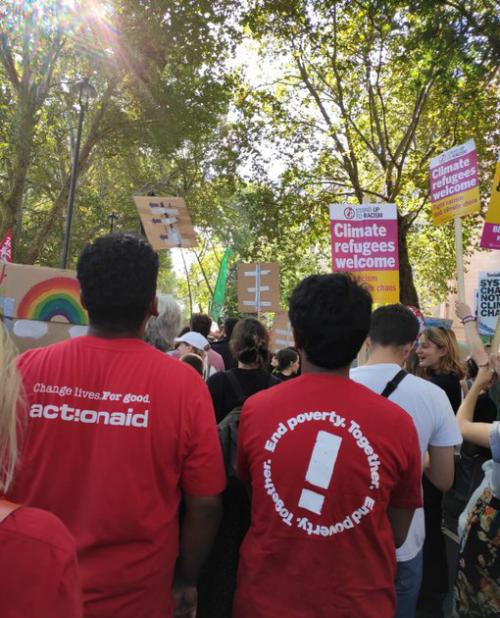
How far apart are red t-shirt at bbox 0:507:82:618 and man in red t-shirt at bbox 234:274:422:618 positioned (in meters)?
0.90

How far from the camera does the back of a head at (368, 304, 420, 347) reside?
2.62 m

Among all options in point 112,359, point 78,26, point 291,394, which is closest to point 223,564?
point 291,394

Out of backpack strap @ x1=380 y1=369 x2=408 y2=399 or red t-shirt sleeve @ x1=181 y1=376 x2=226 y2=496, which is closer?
red t-shirt sleeve @ x1=181 y1=376 x2=226 y2=496

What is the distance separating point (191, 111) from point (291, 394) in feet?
44.6

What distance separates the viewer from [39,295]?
473 cm

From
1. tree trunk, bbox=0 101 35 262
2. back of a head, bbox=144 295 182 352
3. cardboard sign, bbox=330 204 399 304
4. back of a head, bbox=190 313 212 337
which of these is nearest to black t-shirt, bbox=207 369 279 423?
back of a head, bbox=144 295 182 352

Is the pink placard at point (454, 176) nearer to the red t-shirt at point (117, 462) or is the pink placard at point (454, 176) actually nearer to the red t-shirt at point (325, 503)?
the red t-shirt at point (325, 503)

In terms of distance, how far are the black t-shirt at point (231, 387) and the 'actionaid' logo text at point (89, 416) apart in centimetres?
138

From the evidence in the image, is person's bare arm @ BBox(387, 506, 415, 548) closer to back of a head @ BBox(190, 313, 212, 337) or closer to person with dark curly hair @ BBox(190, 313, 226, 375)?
person with dark curly hair @ BBox(190, 313, 226, 375)

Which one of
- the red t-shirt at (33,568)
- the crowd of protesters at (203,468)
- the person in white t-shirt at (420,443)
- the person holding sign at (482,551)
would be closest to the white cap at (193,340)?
the person in white t-shirt at (420,443)

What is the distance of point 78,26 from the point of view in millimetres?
12625

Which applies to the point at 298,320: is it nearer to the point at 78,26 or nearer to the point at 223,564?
the point at 223,564

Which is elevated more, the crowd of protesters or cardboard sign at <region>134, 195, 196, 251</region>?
cardboard sign at <region>134, 195, 196, 251</region>

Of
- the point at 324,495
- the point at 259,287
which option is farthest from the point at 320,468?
the point at 259,287
